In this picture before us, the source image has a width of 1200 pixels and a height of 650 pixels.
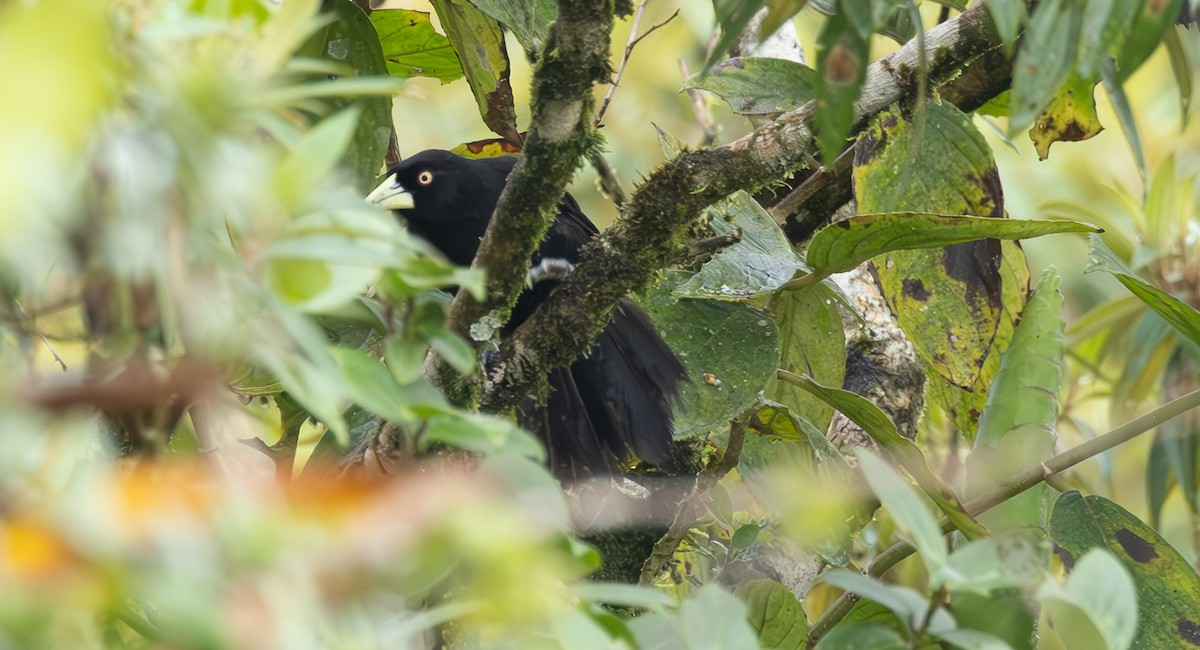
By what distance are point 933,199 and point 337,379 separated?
1662 mm

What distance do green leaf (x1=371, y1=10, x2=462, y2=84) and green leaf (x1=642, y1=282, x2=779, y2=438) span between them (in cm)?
80

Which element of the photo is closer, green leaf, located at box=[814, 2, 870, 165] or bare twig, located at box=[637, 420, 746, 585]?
green leaf, located at box=[814, 2, 870, 165]

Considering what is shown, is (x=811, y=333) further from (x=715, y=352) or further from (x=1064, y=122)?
(x=1064, y=122)

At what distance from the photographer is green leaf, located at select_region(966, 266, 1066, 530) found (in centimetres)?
198

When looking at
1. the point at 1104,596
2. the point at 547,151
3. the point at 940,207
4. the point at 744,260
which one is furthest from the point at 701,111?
the point at 1104,596

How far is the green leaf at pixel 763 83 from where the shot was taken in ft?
7.47

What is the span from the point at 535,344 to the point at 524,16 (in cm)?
61

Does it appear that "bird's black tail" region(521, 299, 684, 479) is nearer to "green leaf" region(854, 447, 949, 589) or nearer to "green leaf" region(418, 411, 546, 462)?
"green leaf" region(854, 447, 949, 589)

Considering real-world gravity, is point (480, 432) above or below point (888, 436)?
above

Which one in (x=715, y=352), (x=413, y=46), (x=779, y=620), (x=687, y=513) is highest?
(x=413, y=46)

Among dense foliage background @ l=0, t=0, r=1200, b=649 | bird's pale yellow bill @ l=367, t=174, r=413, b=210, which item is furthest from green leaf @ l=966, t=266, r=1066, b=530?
bird's pale yellow bill @ l=367, t=174, r=413, b=210

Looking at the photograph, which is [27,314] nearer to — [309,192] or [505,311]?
[309,192]

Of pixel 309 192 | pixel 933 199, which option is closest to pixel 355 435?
pixel 933 199

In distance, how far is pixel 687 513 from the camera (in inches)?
95.0
